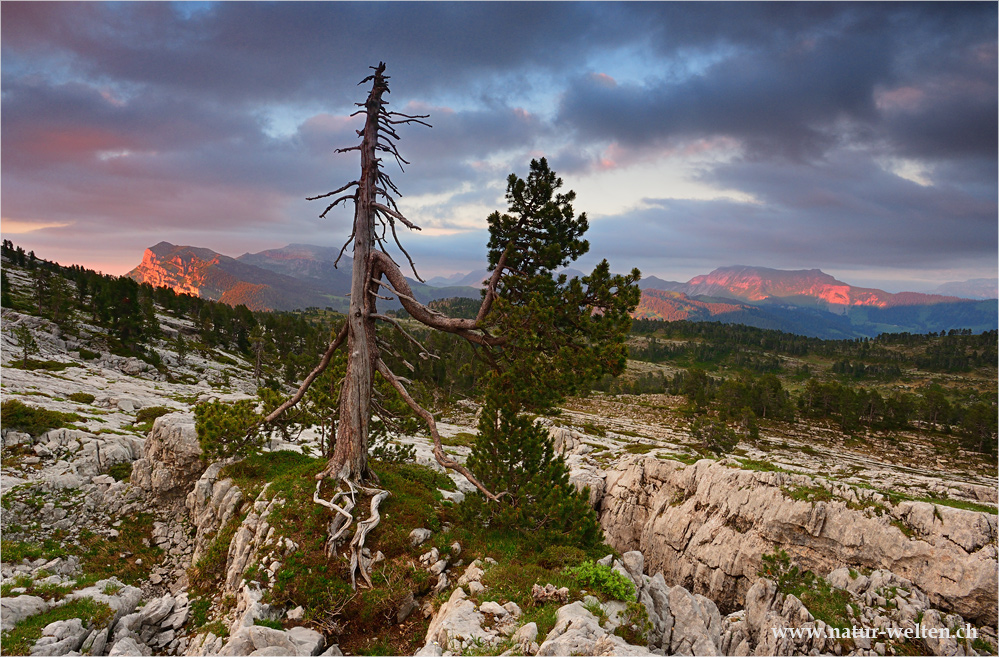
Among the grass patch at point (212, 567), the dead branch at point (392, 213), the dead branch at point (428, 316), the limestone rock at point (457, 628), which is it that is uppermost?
the dead branch at point (392, 213)

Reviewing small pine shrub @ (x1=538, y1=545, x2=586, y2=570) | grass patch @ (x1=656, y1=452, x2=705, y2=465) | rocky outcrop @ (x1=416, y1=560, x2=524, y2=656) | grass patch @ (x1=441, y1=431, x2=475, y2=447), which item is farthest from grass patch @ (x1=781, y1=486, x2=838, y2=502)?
grass patch @ (x1=441, y1=431, x2=475, y2=447)

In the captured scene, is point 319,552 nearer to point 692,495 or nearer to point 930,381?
point 692,495

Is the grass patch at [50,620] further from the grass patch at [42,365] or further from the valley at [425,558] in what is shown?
the grass patch at [42,365]

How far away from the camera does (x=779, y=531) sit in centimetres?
2233

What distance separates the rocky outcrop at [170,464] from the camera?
1953 centimetres

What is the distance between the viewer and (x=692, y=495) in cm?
2673

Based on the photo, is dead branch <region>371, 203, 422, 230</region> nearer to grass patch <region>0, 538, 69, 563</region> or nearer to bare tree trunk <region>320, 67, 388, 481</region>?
bare tree trunk <region>320, 67, 388, 481</region>

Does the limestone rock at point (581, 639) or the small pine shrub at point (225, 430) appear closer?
the limestone rock at point (581, 639)

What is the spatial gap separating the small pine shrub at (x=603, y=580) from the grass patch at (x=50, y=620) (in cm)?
1334

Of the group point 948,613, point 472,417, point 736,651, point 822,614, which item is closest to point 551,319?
point 736,651

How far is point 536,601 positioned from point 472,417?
239 feet

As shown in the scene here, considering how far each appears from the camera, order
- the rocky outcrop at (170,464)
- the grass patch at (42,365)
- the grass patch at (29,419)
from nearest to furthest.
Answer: the rocky outcrop at (170,464)
the grass patch at (29,419)
the grass patch at (42,365)

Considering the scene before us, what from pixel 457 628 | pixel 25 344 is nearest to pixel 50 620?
pixel 457 628

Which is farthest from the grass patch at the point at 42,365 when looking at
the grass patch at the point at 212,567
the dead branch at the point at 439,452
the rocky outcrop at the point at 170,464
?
the dead branch at the point at 439,452
